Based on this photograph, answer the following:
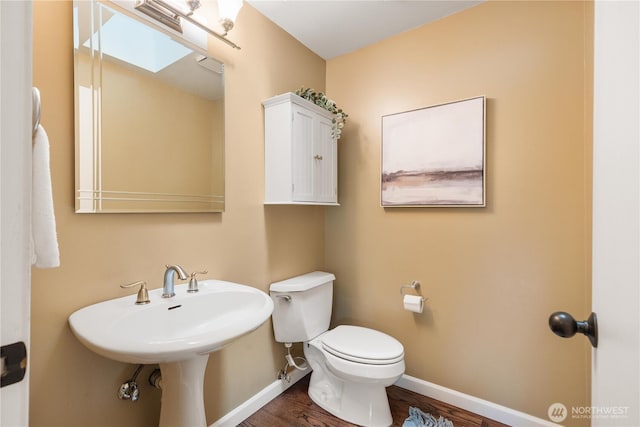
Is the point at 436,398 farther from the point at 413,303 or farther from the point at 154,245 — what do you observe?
the point at 154,245

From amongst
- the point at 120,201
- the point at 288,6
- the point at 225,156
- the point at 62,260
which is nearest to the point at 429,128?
the point at 288,6

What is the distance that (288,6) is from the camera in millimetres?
1732

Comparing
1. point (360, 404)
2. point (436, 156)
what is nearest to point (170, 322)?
point (360, 404)

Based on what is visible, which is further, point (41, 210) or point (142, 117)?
point (142, 117)

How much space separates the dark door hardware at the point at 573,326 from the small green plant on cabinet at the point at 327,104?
1.61 metres

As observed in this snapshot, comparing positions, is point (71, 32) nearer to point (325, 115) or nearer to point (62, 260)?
point (62, 260)

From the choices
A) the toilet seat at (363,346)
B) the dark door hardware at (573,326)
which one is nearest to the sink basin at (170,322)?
the toilet seat at (363,346)

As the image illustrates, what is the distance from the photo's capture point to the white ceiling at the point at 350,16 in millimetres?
1707

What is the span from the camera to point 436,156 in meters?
1.81

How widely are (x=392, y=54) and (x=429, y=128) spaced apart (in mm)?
608

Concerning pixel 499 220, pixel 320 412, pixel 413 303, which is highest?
pixel 499 220

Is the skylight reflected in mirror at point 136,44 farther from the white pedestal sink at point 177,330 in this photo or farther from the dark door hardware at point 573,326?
the dark door hardware at point 573,326

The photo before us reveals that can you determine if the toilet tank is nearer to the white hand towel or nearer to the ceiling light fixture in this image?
the white hand towel

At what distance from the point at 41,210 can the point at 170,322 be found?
709 mm
